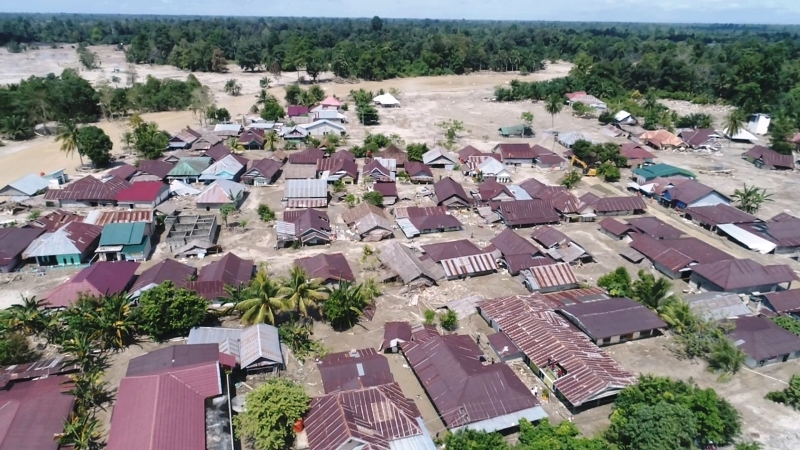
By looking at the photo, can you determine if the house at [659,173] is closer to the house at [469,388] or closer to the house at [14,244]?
the house at [469,388]

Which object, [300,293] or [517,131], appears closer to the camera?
[300,293]

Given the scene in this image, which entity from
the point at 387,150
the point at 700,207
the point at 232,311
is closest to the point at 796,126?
the point at 700,207

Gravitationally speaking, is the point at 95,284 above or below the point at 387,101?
below

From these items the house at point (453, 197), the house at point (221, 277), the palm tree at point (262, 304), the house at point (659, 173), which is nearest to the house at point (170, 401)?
the palm tree at point (262, 304)

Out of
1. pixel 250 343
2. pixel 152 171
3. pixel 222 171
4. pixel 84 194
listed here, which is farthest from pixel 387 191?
pixel 84 194

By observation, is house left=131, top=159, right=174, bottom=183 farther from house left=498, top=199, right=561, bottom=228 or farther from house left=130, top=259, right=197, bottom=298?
house left=498, top=199, right=561, bottom=228

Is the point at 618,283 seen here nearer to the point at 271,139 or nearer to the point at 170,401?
the point at 170,401
